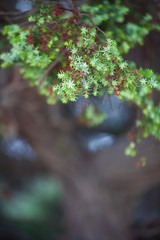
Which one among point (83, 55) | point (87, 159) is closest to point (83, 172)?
point (87, 159)

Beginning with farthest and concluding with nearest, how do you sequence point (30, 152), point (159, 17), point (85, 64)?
point (30, 152)
point (159, 17)
point (85, 64)

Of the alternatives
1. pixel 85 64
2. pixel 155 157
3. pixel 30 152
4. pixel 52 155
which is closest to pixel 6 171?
pixel 30 152

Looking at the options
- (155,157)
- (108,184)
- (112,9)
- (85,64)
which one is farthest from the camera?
(108,184)

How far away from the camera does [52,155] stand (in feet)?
12.9

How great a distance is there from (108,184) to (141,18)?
8.87ft

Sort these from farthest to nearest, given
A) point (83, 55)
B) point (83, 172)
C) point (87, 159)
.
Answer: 1. point (87, 159)
2. point (83, 172)
3. point (83, 55)

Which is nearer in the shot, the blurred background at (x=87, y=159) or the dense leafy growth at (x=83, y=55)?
the dense leafy growth at (x=83, y=55)

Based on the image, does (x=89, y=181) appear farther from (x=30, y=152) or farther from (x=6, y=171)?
(x=6, y=171)

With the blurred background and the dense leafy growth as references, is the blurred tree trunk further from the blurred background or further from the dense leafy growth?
the dense leafy growth

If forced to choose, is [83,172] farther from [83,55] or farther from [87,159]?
[83,55]


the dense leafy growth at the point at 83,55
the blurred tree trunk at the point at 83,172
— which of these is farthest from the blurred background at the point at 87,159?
the dense leafy growth at the point at 83,55

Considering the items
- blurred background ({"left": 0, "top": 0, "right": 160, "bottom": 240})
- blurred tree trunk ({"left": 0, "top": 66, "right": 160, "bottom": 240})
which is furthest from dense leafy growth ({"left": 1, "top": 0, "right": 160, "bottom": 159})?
blurred tree trunk ({"left": 0, "top": 66, "right": 160, "bottom": 240})

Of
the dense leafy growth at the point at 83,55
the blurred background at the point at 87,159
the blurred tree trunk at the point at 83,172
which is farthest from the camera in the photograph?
the blurred tree trunk at the point at 83,172

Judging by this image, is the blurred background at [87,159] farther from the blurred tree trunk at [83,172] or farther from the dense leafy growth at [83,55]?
the dense leafy growth at [83,55]
